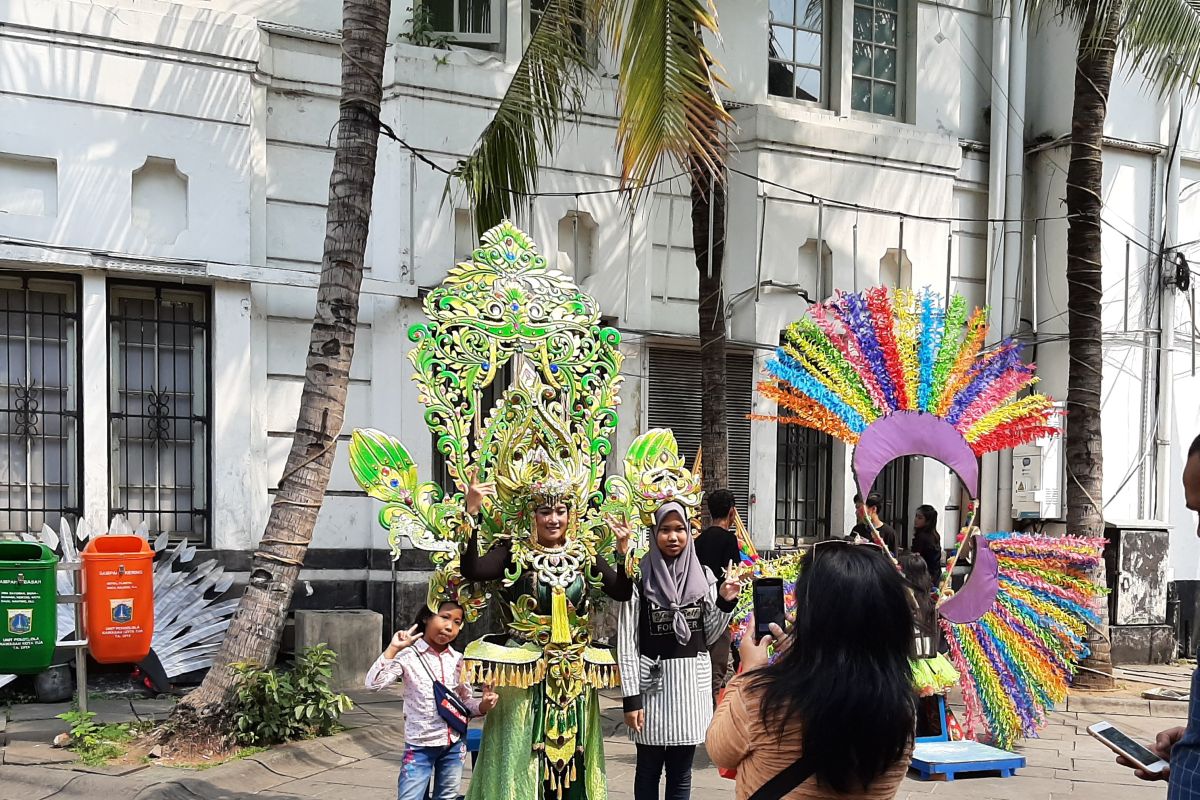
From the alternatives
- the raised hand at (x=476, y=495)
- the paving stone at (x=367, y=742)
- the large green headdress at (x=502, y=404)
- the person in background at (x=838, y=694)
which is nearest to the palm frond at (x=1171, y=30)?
the large green headdress at (x=502, y=404)

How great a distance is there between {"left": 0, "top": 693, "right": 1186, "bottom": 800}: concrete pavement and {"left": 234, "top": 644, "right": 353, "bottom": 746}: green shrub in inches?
4.4

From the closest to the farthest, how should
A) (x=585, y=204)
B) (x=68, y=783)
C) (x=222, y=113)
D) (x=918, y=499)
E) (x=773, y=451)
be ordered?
(x=68, y=783) < (x=222, y=113) < (x=585, y=204) < (x=773, y=451) < (x=918, y=499)

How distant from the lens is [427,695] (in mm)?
4832

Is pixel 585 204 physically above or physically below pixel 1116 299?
above

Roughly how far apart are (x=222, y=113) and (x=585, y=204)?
3296 millimetres

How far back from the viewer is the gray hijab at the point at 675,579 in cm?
489

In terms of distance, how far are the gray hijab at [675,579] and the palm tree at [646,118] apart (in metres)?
2.11

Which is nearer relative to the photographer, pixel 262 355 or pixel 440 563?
pixel 440 563

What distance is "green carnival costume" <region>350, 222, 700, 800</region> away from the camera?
15.6 ft

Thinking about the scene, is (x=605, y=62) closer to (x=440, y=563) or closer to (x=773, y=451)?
(x=773, y=451)

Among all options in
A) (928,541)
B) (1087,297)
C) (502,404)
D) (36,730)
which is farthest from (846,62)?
(36,730)

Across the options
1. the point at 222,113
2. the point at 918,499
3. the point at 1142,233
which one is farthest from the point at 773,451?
the point at 222,113

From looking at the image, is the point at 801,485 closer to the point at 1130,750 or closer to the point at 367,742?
the point at 367,742

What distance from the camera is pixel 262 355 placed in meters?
9.28
